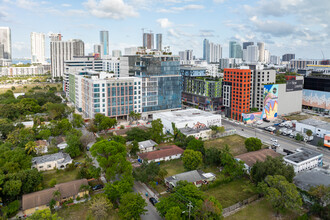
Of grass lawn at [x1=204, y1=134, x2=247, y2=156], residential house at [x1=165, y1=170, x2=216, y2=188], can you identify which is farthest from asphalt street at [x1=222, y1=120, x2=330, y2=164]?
residential house at [x1=165, y1=170, x2=216, y2=188]

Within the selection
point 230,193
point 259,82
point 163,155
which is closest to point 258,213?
point 230,193

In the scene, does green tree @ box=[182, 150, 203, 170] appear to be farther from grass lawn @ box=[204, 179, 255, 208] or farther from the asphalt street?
the asphalt street

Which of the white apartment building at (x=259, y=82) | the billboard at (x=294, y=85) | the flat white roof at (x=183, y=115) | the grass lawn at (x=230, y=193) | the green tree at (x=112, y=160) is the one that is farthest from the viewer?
the billboard at (x=294, y=85)

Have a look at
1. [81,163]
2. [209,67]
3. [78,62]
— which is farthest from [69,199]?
[209,67]

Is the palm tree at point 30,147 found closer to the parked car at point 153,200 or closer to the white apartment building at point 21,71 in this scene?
the parked car at point 153,200

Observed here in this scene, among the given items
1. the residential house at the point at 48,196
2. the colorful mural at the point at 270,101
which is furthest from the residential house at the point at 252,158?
the colorful mural at the point at 270,101

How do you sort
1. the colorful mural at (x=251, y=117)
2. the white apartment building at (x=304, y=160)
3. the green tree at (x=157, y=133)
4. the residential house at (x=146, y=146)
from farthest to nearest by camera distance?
the colorful mural at (x=251, y=117) < the green tree at (x=157, y=133) < the residential house at (x=146, y=146) < the white apartment building at (x=304, y=160)

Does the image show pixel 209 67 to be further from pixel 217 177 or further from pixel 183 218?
pixel 183 218

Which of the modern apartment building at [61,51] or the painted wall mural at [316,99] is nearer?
the painted wall mural at [316,99]
